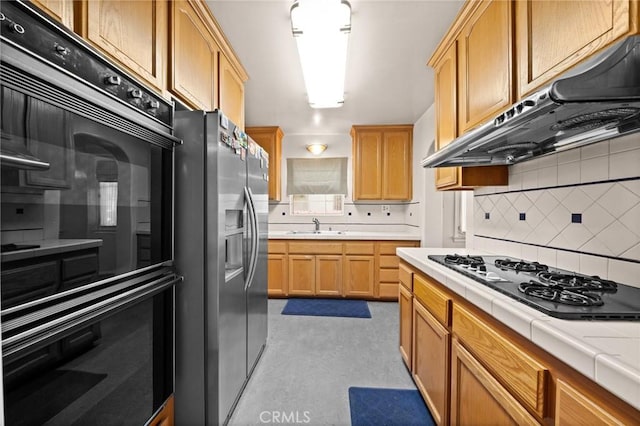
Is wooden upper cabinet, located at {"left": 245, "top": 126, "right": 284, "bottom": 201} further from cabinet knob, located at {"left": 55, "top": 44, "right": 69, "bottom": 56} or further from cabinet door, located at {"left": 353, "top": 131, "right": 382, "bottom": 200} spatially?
cabinet knob, located at {"left": 55, "top": 44, "right": 69, "bottom": 56}

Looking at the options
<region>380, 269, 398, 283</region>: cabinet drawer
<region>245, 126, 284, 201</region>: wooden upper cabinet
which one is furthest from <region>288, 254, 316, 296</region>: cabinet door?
<region>245, 126, 284, 201</region>: wooden upper cabinet

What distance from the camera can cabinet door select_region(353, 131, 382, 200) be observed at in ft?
13.3

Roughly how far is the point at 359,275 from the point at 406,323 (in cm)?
172

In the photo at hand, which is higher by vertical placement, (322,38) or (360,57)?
(360,57)

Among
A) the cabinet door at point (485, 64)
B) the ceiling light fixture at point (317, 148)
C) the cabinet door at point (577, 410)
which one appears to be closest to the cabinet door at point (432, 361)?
the cabinet door at point (577, 410)

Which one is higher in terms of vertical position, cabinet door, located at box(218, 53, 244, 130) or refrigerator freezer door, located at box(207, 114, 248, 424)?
cabinet door, located at box(218, 53, 244, 130)

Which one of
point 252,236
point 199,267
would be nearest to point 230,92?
point 252,236

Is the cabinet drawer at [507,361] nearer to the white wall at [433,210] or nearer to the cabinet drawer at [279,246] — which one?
the white wall at [433,210]

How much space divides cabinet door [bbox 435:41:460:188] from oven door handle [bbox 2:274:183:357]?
196 cm

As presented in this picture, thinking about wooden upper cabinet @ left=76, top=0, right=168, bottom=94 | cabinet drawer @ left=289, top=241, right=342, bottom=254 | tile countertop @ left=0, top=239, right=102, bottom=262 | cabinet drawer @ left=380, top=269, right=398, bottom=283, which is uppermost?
wooden upper cabinet @ left=76, top=0, right=168, bottom=94

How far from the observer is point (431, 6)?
5.67 ft

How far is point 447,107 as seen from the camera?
208cm

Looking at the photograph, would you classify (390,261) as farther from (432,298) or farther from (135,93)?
(135,93)

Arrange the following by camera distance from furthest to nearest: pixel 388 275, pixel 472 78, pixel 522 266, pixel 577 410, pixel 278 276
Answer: pixel 278 276 → pixel 388 275 → pixel 472 78 → pixel 522 266 → pixel 577 410
